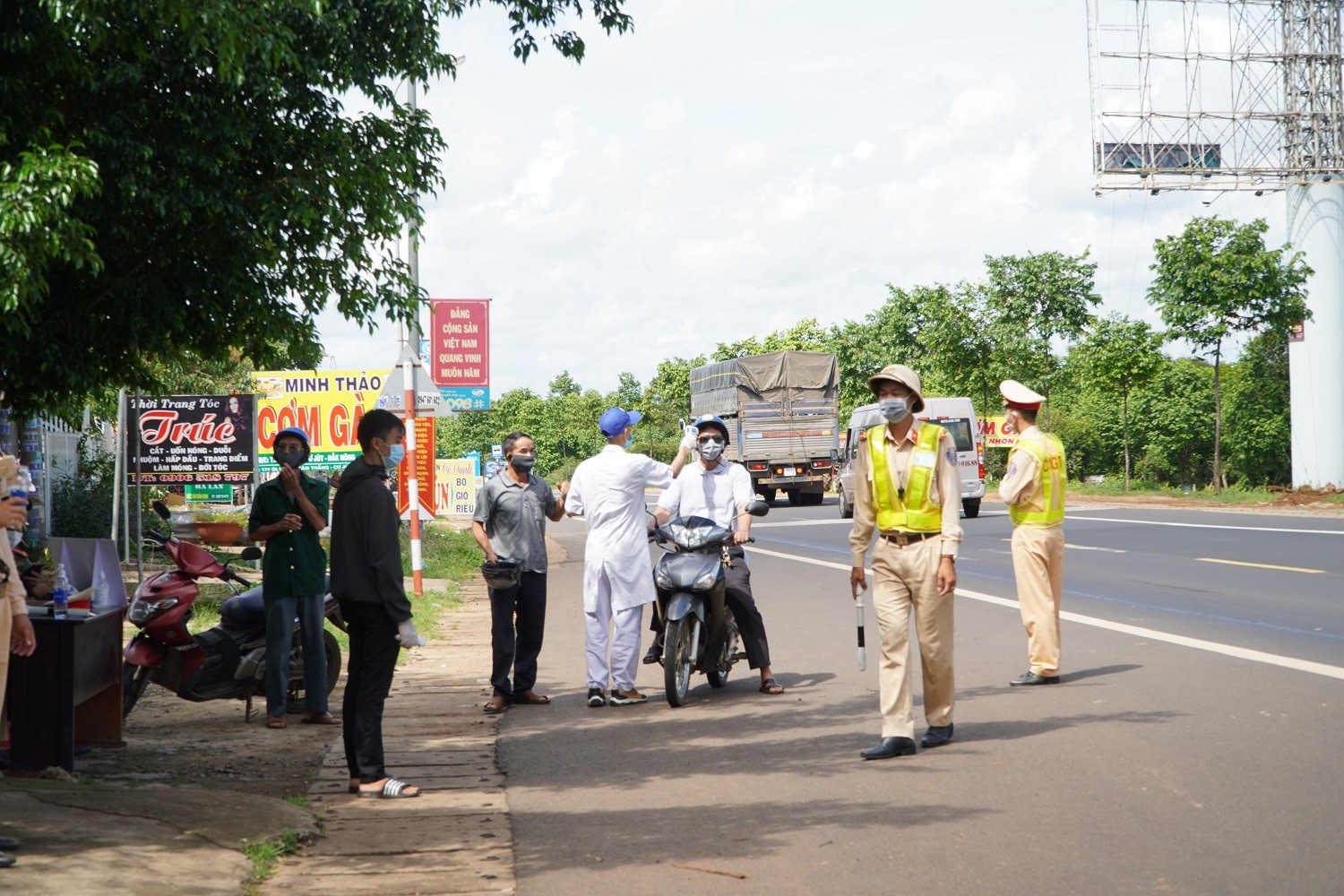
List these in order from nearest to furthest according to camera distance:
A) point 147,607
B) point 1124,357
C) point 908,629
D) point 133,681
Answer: point 908,629 < point 147,607 < point 133,681 < point 1124,357

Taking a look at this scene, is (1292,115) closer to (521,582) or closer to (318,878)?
(521,582)

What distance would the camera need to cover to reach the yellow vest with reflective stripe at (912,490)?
7.53m

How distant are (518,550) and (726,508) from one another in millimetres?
1427

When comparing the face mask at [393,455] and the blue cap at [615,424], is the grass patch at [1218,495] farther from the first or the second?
the face mask at [393,455]

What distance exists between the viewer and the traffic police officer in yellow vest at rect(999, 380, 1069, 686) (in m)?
9.62

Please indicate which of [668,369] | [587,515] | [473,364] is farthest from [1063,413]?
[587,515]

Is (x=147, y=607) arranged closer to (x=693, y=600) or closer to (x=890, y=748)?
(x=693, y=600)

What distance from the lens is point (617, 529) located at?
958 centimetres

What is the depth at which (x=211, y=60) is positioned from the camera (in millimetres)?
7512

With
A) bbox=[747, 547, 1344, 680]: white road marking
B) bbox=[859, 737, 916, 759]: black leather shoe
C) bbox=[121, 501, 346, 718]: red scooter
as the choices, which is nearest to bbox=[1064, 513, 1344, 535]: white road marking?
bbox=[747, 547, 1344, 680]: white road marking

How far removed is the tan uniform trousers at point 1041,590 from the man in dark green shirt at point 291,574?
4464mm

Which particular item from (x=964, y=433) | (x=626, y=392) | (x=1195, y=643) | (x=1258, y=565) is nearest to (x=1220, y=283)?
(x=964, y=433)

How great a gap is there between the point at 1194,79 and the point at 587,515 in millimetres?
40825

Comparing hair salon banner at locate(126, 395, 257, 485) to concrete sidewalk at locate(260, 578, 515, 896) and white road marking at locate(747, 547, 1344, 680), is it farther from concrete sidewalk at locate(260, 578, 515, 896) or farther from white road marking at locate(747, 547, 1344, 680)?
concrete sidewalk at locate(260, 578, 515, 896)
